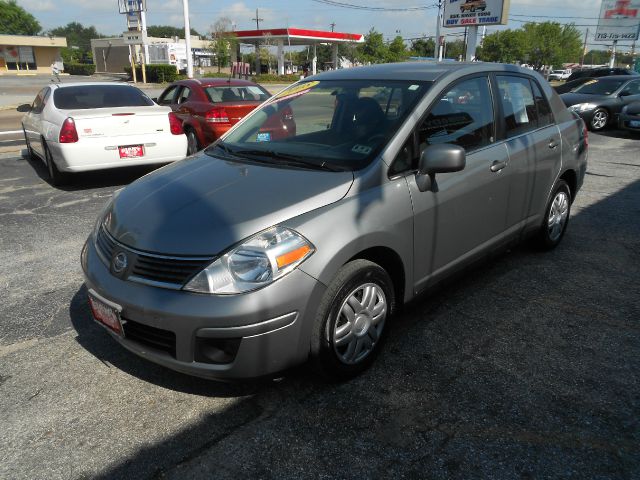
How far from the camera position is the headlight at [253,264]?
237cm

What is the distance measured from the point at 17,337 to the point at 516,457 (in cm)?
314

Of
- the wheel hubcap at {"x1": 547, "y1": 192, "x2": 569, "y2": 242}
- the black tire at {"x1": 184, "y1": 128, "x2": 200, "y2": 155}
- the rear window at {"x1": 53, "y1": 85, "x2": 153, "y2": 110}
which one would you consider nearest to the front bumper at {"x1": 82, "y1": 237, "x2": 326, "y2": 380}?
the wheel hubcap at {"x1": 547, "y1": 192, "x2": 569, "y2": 242}

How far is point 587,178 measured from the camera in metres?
8.39

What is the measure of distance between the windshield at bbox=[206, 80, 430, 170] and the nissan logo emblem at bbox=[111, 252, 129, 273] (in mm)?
1074

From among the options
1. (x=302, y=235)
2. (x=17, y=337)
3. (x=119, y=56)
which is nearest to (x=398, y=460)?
(x=302, y=235)

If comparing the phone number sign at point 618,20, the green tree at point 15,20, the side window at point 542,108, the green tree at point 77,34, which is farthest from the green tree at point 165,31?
the side window at point 542,108

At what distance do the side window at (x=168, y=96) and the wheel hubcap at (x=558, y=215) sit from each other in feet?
25.9

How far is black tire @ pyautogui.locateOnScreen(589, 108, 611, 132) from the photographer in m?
14.3

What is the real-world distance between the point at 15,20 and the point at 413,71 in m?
111

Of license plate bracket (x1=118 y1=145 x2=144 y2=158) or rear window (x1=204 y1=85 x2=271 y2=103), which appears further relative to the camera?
rear window (x1=204 y1=85 x2=271 y2=103)

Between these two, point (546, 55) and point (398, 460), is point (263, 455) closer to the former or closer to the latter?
point (398, 460)

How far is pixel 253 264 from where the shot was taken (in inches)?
95.0

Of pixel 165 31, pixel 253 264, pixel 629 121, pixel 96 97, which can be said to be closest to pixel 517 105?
pixel 253 264

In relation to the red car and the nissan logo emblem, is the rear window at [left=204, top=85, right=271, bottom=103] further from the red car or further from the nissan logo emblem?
the nissan logo emblem
